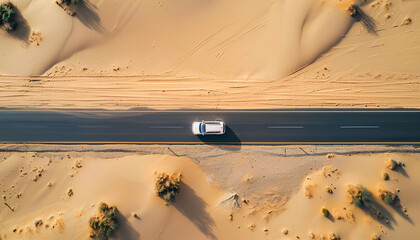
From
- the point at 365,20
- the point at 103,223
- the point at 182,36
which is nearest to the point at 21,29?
the point at 182,36

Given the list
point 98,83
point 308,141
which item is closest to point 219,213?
point 308,141

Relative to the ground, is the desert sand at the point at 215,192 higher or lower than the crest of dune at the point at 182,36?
lower

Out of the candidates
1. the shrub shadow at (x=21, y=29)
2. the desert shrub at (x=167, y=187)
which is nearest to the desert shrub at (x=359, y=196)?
the desert shrub at (x=167, y=187)

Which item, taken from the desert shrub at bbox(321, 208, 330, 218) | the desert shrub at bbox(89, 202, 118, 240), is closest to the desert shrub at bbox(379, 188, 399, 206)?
the desert shrub at bbox(321, 208, 330, 218)

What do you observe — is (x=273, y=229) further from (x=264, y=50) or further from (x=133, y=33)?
(x=133, y=33)

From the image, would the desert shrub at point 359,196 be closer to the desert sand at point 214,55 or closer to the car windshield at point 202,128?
the desert sand at point 214,55

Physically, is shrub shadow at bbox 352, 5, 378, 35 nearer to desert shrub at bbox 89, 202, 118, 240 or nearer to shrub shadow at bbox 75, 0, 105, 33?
shrub shadow at bbox 75, 0, 105, 33
